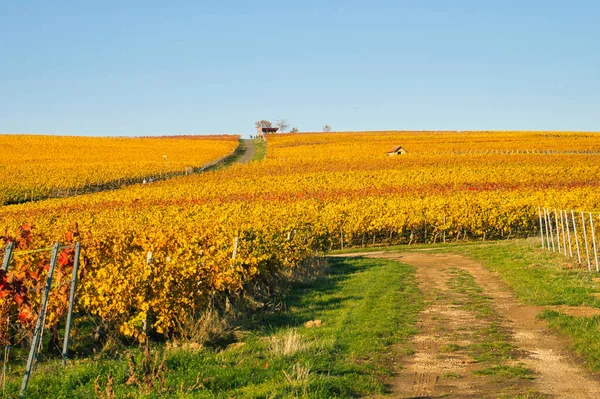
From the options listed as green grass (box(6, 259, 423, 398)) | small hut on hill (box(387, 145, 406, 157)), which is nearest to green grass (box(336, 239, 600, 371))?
green grass (box(6, 259, 423, 398))

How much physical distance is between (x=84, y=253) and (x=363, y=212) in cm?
2568

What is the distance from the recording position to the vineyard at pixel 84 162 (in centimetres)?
6138

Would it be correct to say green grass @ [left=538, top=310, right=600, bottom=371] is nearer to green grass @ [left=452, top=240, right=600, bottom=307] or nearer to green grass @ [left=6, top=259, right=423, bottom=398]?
green grass @ [left=452, top=240, right=600, bottom=307]

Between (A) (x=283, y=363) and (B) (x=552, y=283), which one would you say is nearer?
(A) (x=283, y=363)

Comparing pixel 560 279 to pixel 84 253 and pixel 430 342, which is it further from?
pixel 84 253

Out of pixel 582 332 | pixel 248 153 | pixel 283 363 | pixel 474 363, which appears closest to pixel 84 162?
pixel 248 153

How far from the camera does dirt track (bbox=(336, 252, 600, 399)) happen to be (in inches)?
368

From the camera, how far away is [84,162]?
85.5 meters

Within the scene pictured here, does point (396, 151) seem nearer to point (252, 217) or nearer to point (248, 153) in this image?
point (248, 153)

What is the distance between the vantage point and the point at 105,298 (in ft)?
39.2

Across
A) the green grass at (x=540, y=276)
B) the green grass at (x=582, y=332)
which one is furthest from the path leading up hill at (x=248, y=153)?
the green grass at (x=582, y=332)

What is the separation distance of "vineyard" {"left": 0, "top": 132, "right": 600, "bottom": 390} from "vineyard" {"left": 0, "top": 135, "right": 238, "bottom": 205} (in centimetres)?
69

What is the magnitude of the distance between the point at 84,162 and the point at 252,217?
62.8m

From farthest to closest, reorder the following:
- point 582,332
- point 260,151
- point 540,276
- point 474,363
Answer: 1. point 260,151
2. point 540,276
3. point 582,332
4. point 474,363
